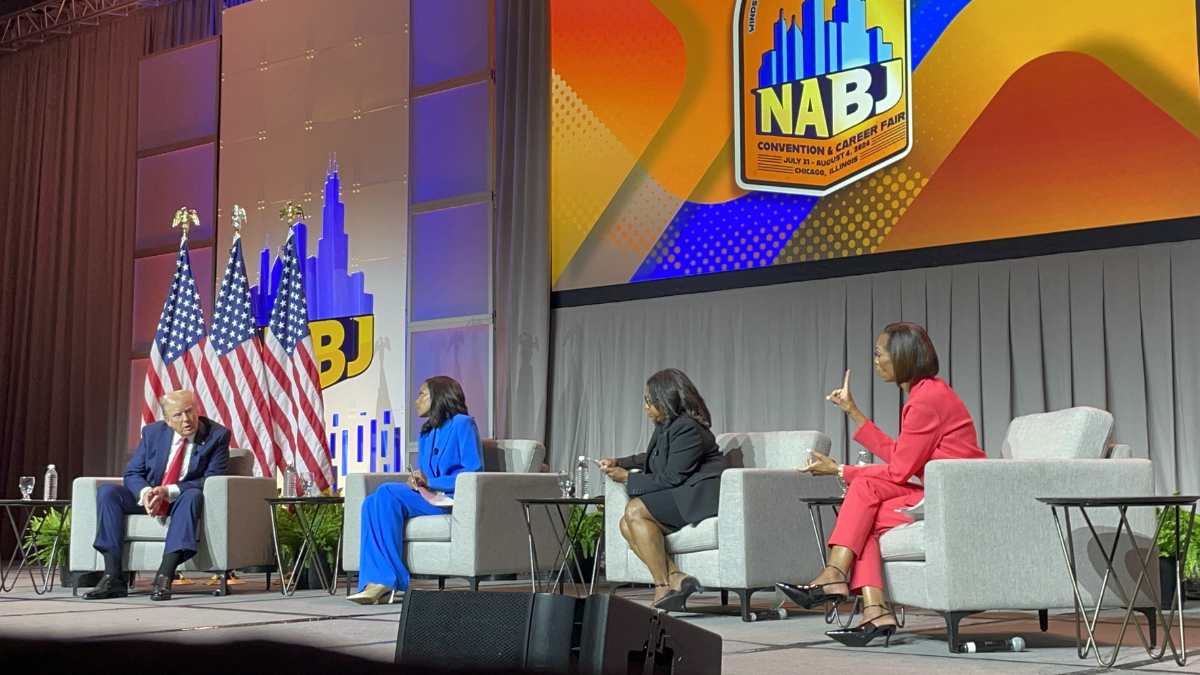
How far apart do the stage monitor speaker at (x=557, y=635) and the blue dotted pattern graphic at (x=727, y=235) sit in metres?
6.06

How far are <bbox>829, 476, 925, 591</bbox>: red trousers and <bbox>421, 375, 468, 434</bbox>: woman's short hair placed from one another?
245cm

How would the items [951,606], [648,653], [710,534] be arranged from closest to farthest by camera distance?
[648,653] < [951,606] < [710,534]

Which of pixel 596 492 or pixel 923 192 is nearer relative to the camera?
pixel 923 192

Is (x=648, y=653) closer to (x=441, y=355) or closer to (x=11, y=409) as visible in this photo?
(x=441, y=355)

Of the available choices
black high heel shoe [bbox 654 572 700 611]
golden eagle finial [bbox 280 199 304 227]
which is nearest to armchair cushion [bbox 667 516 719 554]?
black high heel shoe [bbox 654 572 700 611]

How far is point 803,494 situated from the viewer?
5238 mm

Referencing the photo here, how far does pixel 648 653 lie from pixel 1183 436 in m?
5.38

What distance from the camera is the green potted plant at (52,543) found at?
23.5ft

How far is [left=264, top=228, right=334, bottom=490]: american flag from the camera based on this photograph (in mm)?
7977

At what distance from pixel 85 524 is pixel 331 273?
3134mm

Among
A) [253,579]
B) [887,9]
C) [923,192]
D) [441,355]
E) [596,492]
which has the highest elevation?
[887,9]

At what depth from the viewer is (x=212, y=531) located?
21.2 feet

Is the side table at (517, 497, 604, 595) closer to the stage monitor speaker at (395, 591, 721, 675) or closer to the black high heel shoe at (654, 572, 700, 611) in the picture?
the black high heel shoe at (654, 572, 700, 611)

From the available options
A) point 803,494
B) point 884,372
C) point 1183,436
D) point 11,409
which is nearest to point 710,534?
→ point 803,494
